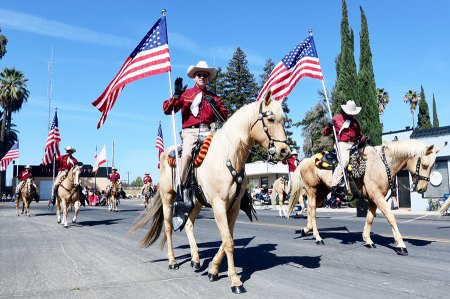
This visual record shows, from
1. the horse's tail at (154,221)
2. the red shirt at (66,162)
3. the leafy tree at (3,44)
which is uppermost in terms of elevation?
the leafy tree at (3,44)

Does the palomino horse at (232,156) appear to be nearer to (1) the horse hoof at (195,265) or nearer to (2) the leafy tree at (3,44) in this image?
(1) the horse hoof at (195,265)

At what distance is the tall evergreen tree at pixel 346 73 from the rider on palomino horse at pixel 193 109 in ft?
101

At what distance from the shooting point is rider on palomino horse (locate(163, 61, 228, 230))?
628 cm

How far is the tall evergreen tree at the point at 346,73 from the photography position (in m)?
36.0

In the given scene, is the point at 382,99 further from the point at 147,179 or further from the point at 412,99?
the point at 147,179

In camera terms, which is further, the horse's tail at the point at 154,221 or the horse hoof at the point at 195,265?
the horse's tail at the point at 154,221

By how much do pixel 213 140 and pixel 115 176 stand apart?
2413 centimetres

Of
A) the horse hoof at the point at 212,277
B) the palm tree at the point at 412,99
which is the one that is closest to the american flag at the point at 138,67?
the horse hoof at the point at 212,277

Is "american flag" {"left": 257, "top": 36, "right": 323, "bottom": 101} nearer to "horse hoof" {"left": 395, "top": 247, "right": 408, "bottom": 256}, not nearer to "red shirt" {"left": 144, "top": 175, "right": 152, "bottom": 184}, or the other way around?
"horse hoof" {"left": 395, "top": 247, "right": 408, "bottom": 256}

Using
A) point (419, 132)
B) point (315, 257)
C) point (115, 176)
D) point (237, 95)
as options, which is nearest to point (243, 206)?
point (315, 257)

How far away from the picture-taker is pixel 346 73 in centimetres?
3628

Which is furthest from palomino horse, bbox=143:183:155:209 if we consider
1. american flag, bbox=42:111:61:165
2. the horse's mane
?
the horse's mane

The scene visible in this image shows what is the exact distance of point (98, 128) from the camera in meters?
7.64

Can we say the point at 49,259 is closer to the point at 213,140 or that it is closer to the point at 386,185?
the point at 213,140
